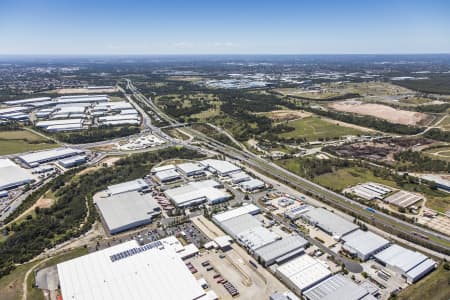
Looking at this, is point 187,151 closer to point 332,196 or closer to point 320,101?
point 332,196

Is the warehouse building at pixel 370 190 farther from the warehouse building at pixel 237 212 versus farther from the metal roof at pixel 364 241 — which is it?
the warehouse building at pixel 237 212

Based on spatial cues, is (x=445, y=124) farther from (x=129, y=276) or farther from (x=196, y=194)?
(x=129, y=276)

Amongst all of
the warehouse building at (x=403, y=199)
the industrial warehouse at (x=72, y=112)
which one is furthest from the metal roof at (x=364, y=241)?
the industrial warehouse at (x=72, y=112)

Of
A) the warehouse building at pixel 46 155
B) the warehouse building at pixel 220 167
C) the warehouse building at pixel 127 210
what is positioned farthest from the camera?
the warehouse building at pixel 46 155

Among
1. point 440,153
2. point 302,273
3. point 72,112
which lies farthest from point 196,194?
point 72,112

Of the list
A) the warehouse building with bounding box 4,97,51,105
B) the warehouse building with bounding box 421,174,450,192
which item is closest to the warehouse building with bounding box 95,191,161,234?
the warehouse building with bounding box 421,174,450,192

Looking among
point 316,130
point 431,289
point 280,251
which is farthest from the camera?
point 316,130

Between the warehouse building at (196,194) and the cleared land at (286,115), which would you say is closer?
the warehouse building at (196,194)

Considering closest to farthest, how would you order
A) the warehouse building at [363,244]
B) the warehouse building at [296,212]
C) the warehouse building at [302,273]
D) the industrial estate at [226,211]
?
the warehouse building at [302,273] < the industrial estate at [226,211] < the warehouse building at [363,244] < the warehouse building at [296,212]
